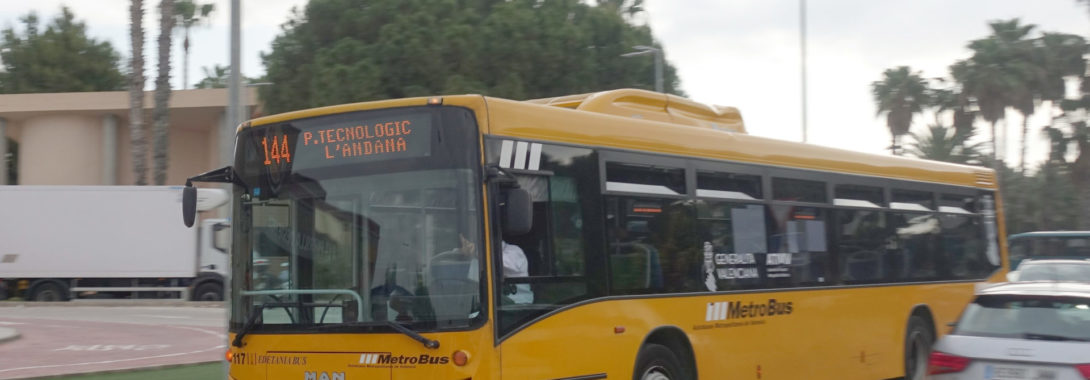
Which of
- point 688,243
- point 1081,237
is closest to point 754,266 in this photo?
point 688,243

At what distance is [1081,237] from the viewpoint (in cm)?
2638

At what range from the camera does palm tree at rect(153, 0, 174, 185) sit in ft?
102

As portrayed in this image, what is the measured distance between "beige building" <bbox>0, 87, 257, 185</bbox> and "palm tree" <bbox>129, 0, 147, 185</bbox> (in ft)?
29.3

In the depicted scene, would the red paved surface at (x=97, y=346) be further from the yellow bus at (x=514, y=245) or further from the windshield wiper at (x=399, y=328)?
the windshield wiper at (x=399, y=328)

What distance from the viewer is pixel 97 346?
19.0 metres

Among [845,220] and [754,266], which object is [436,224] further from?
[845,220]

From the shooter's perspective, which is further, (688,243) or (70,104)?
(70,104)

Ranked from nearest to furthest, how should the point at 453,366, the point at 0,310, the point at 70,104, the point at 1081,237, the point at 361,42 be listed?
1. the point at 453,366
2. the point at 1081,237
3. the point at 0,310
4. the point at 361,42
5. the point at 70,104

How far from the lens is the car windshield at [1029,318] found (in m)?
8.13

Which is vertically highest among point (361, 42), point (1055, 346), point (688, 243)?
point (361, 42)

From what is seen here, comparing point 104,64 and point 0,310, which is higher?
point 104,64

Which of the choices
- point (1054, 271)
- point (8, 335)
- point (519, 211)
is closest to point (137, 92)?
point (8, 335)

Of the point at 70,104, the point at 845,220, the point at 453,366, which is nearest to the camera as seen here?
the point at 453,366

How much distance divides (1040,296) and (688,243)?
8.68 ft
